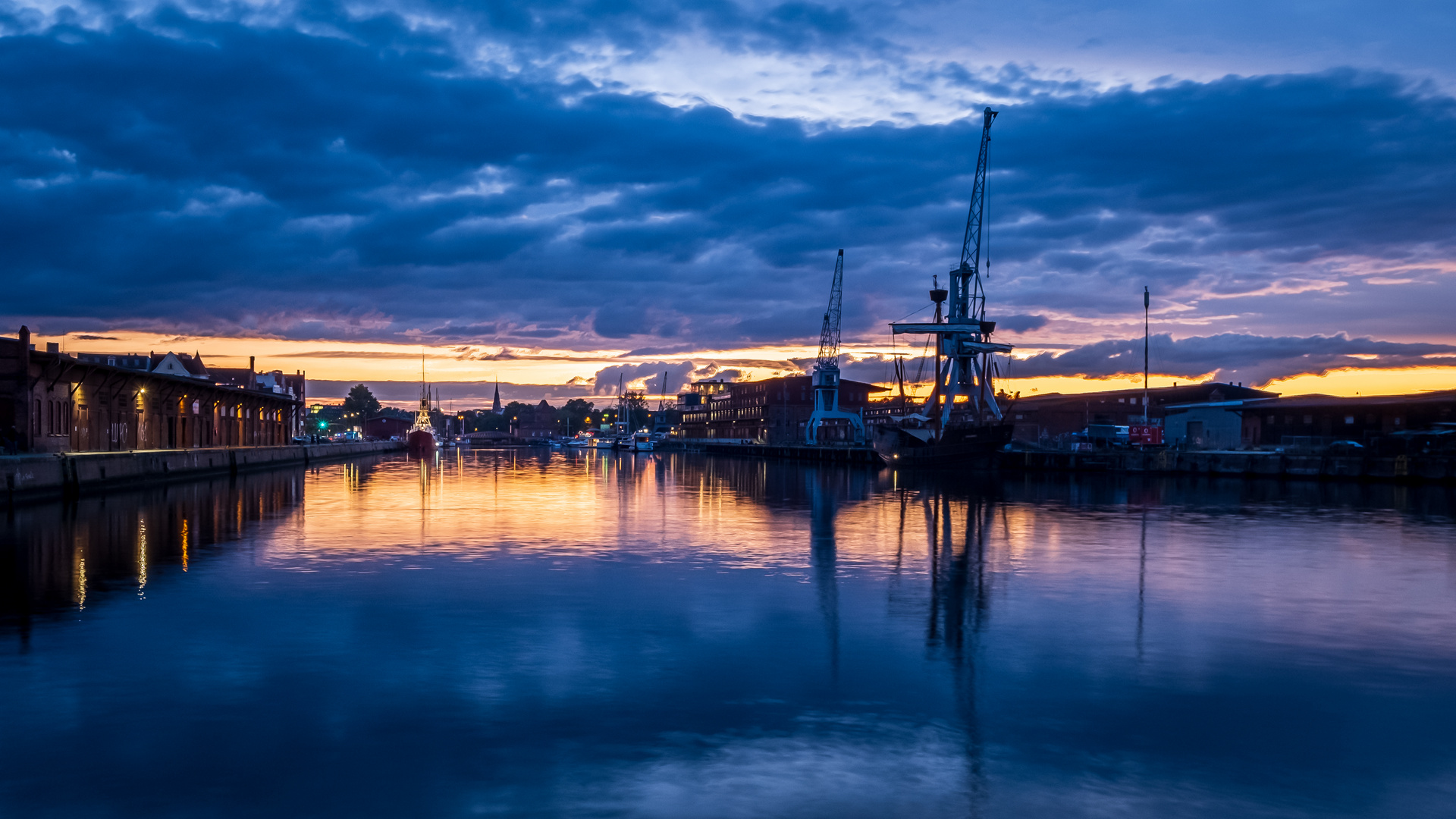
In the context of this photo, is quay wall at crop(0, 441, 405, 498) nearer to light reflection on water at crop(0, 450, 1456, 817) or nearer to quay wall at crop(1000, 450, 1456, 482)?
light reflection on water at crop(0, 450, 1456, 817)

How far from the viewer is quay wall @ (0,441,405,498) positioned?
114 feet

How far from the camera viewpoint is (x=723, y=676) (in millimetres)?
11859

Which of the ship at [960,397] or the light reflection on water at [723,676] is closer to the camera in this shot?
the light reflection on water at [723,676]

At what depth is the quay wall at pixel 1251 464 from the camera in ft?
184

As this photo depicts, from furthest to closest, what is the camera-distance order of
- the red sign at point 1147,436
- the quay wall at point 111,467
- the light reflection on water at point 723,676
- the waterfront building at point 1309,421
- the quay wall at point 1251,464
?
1. the waterfront building at point 1309,421
2. the red sign at point 1147,436
3. the quay wall at point 1251,464
4. the quay wall at point 111,467
5. the light reflection on water at point 723,676

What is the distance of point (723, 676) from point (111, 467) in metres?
40.9

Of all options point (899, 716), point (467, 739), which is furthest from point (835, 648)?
point (467, 739)

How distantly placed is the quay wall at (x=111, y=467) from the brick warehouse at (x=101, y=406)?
311 centimetres

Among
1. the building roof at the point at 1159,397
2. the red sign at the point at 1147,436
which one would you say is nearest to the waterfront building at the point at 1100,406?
the building roof at the point at 1159,397

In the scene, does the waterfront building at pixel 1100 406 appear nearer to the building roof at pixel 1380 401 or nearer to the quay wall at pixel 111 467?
the building roof at pixel 1380 401

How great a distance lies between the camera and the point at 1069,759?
353 inches

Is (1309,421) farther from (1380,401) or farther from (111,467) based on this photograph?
(111,467)

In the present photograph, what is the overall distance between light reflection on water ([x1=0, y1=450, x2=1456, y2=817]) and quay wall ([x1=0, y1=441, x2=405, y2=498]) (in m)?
10.7

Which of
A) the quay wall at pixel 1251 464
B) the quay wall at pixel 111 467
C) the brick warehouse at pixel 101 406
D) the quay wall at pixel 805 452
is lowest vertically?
the quay wall at pixel 805 452
